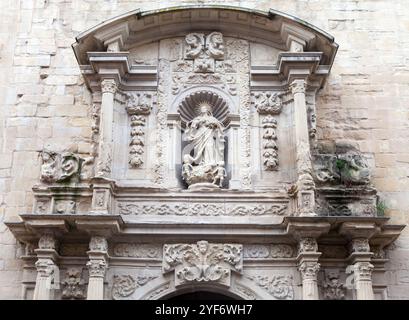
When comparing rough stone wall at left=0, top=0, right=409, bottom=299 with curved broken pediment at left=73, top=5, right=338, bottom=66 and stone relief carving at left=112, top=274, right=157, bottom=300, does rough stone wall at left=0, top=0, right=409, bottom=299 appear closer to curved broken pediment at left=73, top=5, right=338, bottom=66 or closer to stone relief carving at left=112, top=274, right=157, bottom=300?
curved broken pediment at left=73, top=5, right=338, bottom=66

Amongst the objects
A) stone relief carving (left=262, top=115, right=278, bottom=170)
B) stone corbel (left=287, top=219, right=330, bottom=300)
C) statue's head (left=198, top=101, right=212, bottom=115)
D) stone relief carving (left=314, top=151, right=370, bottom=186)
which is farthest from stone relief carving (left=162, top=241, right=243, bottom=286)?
statue's head (left=198, top=101, right=212, bottom=115)

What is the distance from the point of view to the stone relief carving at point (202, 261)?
26.0 ft

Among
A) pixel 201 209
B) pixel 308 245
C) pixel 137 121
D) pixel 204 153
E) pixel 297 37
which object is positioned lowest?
pixel 308 245

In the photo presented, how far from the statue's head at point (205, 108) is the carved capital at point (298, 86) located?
117cm

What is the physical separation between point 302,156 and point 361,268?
1.55 metres

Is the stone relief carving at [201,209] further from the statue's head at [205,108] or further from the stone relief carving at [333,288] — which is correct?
the statue's head at [205,108]

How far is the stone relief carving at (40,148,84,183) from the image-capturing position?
8398 mm

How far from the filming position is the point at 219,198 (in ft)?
27.3

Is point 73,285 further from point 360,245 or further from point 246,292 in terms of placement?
point 360,245

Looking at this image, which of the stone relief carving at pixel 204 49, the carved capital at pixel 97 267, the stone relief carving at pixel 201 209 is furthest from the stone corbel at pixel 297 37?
the carved capital at pixel 97 267

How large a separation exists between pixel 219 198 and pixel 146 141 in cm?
130

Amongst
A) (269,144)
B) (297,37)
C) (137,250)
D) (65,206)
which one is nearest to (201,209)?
(137,250)

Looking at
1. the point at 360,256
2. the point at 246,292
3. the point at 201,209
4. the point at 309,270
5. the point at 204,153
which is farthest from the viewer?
the point at 204,153

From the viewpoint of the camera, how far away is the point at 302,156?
823cm
